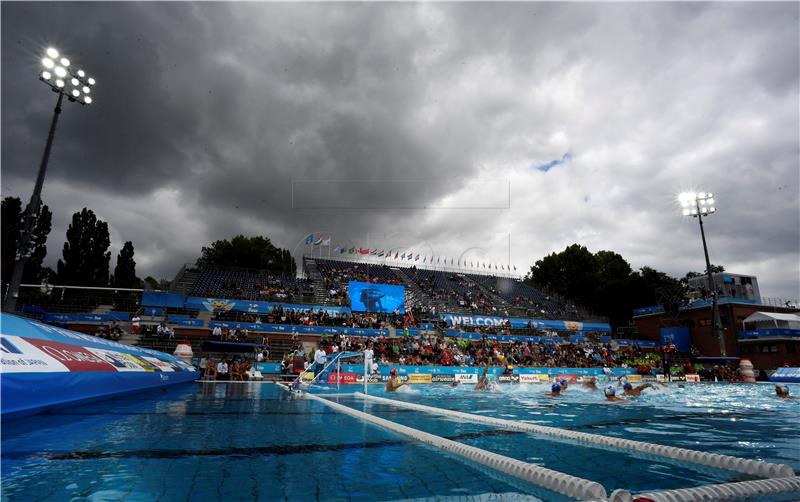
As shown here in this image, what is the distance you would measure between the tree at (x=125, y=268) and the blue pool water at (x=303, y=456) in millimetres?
47185

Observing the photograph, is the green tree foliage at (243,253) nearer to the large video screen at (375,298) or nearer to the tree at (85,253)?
the tree at (85,253)

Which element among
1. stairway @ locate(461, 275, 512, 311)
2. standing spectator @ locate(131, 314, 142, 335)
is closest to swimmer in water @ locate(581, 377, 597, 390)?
stairway @ locate(461, 275, 512, 311)

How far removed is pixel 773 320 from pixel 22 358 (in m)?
51.3

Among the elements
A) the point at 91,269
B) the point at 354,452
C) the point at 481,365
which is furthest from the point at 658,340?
the point at 91,269

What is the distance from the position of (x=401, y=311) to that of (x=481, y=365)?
9930 mm

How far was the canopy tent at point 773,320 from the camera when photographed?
38.0 m

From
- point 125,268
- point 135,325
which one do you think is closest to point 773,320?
point 135,325

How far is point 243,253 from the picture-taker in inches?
2336

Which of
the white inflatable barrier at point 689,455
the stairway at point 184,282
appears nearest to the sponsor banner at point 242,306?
the stairway at point 184,282

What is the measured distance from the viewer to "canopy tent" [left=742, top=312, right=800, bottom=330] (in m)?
38.0

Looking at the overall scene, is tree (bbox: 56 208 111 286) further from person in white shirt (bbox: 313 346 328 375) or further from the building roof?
the building roof

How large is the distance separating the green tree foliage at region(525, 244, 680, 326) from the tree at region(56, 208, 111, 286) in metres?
50.6

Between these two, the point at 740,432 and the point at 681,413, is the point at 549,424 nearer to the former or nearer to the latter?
the point at 740,432

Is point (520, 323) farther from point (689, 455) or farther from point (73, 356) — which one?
point (73, 356)
